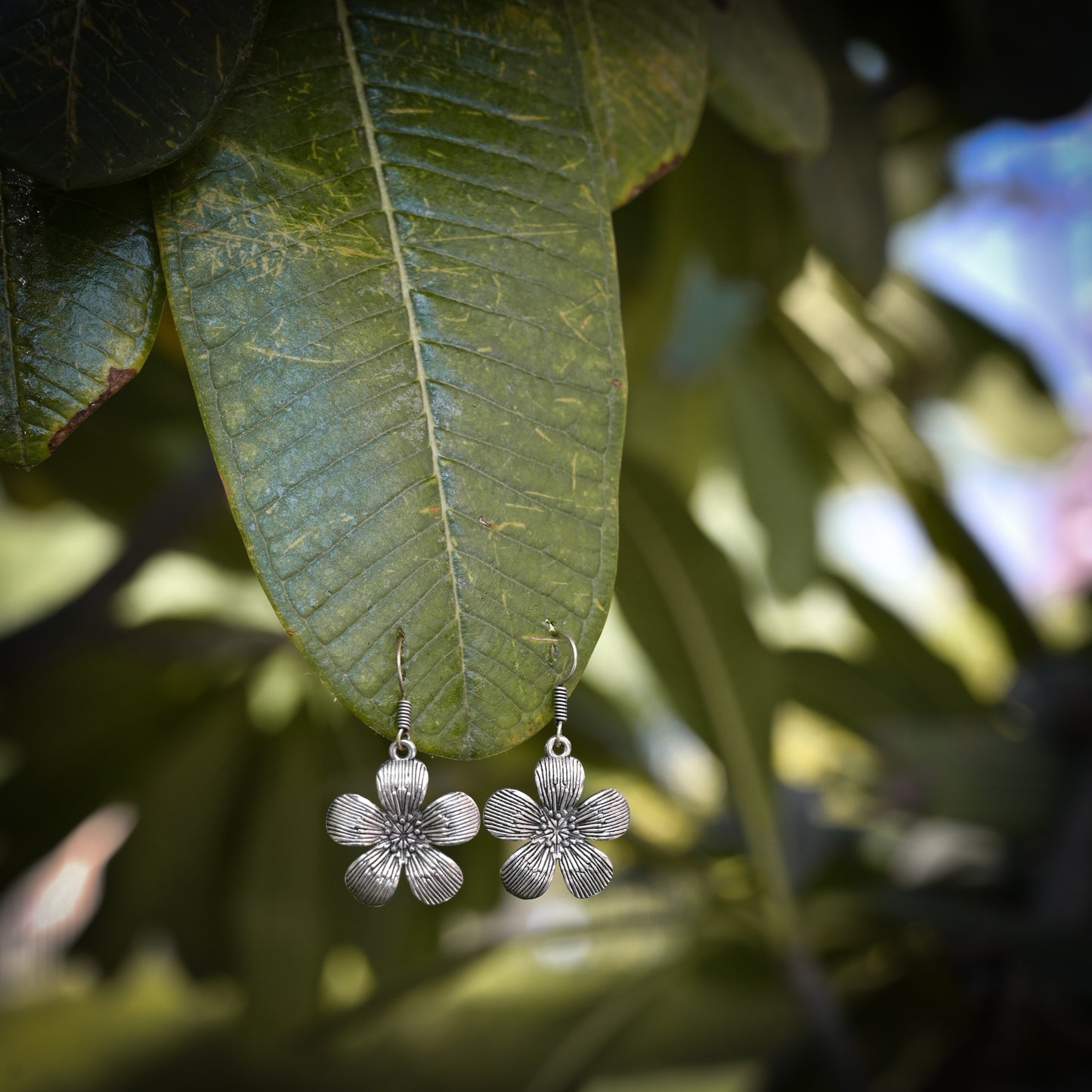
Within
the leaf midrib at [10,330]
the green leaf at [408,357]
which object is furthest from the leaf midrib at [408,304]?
the leaf midrib at [10,330]

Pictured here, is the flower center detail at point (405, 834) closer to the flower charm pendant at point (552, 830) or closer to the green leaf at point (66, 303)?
the flower charm pendant at point (552, 830)

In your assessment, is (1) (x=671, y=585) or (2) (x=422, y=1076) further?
(2) (x=422, y=1076)

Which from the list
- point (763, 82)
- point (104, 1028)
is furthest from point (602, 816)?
point (104, 1028)

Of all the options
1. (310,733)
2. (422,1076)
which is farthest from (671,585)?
(422,1076)

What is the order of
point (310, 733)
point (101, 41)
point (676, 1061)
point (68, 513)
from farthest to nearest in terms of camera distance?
point (68, 513), point (676, 1061), point (310, 733), point (101, 41)

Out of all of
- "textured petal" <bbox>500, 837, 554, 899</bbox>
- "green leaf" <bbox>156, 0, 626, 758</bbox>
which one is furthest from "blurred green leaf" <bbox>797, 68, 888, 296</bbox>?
"textured petal" <bbox>500, 837, 554, 899</bbox>

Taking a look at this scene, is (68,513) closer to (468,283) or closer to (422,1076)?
(422,1076)

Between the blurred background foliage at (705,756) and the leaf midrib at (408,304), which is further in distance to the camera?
the blurred background foliage at (705,756)

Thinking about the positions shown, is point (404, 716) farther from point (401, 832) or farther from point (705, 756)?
point (705, 756)
